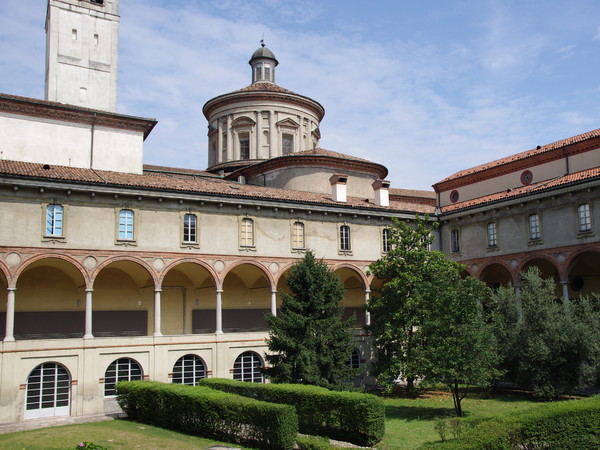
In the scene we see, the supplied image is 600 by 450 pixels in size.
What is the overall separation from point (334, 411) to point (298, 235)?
12481 mm

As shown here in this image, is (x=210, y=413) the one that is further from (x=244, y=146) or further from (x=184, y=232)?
(x=244, y=146)

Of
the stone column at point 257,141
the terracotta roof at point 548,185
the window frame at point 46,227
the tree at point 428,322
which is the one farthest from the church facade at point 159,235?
the stone column at point 257,141

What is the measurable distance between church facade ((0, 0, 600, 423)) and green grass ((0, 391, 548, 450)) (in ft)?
13.4

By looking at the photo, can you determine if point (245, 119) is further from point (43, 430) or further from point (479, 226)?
point (43, 430)

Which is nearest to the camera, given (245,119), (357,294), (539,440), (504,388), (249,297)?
(539,440)

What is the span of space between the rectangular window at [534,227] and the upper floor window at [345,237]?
856 cm

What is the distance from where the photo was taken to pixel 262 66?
4584cm

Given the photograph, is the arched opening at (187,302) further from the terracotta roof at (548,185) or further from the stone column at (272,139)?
the stone column at (272,139)

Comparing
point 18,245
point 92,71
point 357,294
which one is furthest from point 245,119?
point 18,245

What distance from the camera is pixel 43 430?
19.0 m

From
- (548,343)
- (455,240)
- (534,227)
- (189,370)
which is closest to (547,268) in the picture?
(534,227)

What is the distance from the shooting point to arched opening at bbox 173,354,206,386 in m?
25.1

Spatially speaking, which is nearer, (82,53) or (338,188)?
(338,188)

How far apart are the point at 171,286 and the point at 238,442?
13794mm
